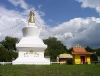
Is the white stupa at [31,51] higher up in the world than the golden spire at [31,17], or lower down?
lower down

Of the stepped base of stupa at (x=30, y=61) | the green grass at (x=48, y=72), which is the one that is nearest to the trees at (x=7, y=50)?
the stepped base of stupa at (x=30, y=61)

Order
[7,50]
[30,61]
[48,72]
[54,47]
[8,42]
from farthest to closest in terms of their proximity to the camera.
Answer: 1. [54,47]
2. [8,42]
3. [7,50]
4. [30,61]
5. [48,72]

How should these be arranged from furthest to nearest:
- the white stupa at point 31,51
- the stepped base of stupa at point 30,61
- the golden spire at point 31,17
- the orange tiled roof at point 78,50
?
the orange tiled roof at point 78,50 < the golden spire at point 31,17 < the white stupa at point 31,51 < the stepped base of stupa at point 30,61

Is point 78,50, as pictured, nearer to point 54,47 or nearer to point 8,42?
point 8,42

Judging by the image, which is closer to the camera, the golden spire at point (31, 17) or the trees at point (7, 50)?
the golden spire at point (31, 17)

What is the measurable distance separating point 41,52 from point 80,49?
40.0 feet

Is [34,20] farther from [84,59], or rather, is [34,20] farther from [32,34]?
[84,59]

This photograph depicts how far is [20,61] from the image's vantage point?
24750 millimetres

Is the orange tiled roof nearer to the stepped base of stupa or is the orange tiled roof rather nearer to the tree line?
the stepped base of stupa

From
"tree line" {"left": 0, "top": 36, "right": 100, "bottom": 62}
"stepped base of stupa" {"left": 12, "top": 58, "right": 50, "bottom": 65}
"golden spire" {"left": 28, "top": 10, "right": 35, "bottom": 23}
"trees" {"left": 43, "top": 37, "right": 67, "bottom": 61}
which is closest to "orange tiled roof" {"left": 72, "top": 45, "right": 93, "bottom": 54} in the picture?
"golden spire" {"left": 28, "top": 10, "right": 35, "bottom": 23}

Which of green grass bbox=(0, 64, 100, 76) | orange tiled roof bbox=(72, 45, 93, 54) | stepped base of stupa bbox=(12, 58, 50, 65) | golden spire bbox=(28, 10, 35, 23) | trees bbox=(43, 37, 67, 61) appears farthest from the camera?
trees bbox=(43, 37, 67, 61)

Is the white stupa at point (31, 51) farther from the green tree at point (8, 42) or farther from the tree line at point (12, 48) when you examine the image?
the green tree at point (8, 42)

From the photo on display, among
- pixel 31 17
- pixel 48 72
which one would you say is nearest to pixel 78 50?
pixel 31 17

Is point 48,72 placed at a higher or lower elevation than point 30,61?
lower
